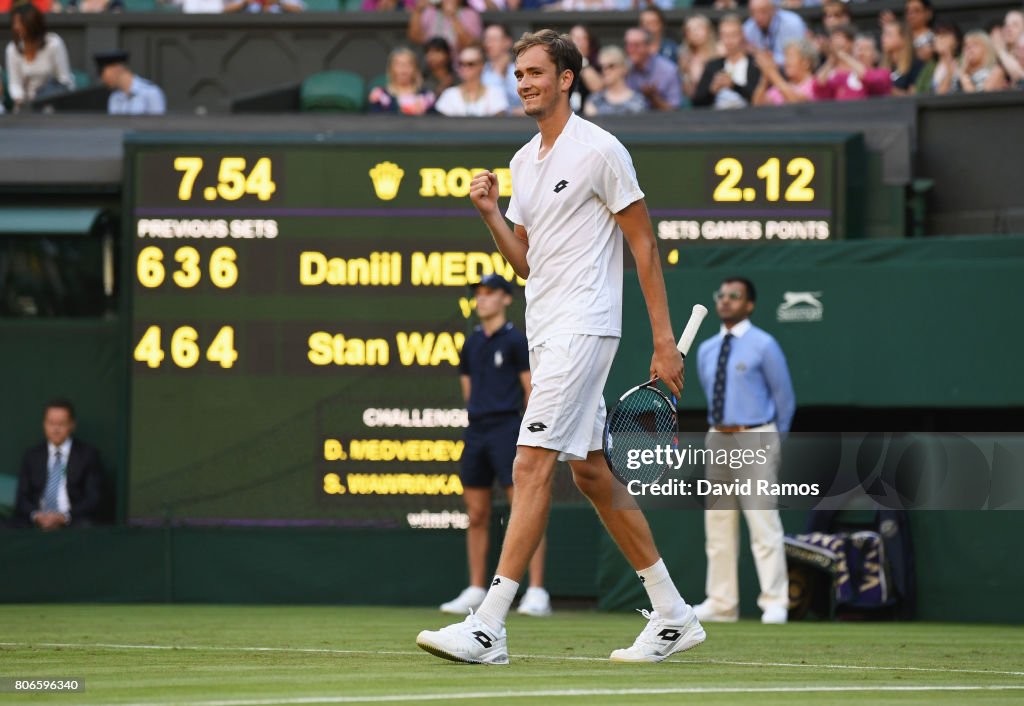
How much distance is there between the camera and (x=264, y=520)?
42.4 feet

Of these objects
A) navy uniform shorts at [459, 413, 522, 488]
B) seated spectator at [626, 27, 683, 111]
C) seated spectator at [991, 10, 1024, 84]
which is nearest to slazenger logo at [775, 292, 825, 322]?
navy uniform shorts at [459, 413, 522, 488]

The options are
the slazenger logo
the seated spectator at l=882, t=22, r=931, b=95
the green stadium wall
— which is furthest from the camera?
the seated spectator at l=882, t=22, r=931, b=95

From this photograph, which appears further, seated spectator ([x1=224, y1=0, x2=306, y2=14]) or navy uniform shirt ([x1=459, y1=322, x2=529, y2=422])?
seated spectator ([x1=224, y1=0, x2=306, y2=14])

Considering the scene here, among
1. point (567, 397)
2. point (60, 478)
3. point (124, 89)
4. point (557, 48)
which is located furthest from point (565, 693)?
point (124, 89)

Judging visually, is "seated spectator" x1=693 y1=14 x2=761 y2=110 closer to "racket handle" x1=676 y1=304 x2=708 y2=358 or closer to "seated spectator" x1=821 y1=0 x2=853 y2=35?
"seated spectator" x1=821 y1=0 x2=853 y2=35

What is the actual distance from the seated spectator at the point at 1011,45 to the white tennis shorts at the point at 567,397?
342 inches

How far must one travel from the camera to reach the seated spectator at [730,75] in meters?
14.9

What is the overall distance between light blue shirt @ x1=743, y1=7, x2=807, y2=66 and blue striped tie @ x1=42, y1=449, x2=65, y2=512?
6.59m

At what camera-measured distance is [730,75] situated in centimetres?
1503

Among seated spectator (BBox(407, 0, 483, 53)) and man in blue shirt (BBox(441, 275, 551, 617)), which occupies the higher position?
seated spectator (BBox(407, 0, 483, 53))

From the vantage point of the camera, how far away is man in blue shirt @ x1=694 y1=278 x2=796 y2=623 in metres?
10.8

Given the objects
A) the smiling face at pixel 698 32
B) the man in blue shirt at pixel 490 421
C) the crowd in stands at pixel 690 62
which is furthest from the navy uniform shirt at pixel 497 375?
the smiling face at pixel 698 32

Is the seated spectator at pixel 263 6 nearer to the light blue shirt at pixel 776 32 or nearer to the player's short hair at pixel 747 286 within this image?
the light blue shirt at pixel 776 32

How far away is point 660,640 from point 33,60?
1112 cm
